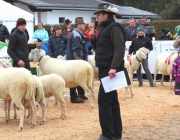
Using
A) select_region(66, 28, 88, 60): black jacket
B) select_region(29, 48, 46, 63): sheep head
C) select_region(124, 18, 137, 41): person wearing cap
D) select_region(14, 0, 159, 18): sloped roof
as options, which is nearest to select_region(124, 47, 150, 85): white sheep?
select_region(124, 18, 137, 41): person wearing cap

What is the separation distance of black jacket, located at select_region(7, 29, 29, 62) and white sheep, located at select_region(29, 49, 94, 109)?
23.2 inches

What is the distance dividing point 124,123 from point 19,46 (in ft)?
10.4

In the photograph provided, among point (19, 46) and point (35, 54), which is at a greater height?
point (19, 46)

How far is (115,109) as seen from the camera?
23.8 feet

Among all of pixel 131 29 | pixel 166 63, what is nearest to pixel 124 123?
pixel 166 63

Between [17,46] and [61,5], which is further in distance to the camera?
[61,5]

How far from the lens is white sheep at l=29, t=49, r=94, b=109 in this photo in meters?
10.5

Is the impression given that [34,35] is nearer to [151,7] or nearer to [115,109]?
[115,109]

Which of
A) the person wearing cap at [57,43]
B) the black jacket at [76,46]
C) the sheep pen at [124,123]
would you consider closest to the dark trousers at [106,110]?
the sheep pen at [124,123]

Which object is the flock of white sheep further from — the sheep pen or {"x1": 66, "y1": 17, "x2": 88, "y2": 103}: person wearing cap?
{"x1": 66, "y1": 17, "x2": 88, "y2": 103}: person wearing cap

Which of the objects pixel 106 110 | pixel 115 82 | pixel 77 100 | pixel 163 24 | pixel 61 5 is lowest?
pixel 77 100

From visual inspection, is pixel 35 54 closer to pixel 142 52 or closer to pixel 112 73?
pixel 112 73

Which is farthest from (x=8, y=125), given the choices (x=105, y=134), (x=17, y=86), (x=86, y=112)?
(x=105, y=134)

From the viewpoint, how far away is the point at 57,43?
1236 cm
